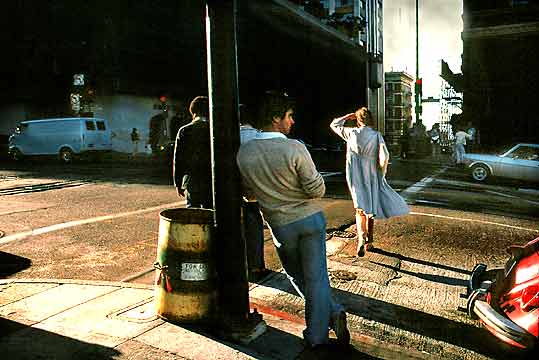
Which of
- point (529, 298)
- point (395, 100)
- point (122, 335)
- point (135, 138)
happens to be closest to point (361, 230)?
point (529, 298)

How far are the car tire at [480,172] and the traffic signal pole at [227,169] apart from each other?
15219 millimetres

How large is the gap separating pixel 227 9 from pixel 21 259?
451 cm

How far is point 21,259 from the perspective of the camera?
6.30 meters

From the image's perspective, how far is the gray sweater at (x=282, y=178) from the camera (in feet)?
11.0

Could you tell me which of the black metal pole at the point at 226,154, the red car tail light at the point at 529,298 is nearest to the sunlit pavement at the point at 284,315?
the black metal pole at the point at 226,154

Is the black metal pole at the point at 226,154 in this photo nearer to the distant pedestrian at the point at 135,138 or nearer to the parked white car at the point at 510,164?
the parked white car at the point at 510,164

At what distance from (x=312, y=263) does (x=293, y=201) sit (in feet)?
1.47

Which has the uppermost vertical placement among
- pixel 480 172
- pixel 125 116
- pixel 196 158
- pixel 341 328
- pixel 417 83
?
pixel 417 83

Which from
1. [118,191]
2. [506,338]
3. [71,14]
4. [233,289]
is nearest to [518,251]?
[506,338]

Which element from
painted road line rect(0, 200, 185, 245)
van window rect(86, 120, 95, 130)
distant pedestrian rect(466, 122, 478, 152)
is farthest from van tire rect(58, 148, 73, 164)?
distant pedestrian rect(466, 122, 478, 152)

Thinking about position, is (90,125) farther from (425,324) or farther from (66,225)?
(425,324)

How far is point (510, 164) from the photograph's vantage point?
16297mm

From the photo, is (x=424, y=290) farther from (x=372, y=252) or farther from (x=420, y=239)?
(x=420, y=239)

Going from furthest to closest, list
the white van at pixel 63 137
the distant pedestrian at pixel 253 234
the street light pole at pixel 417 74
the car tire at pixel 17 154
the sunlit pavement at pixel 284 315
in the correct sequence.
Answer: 1. the street light pole at pixel 417 74
2. the car tire at pixel 17 154
3. the white van at pixel 63 137
4. the distant pedestrian at pixel 253 234
5. the sunlit pavement at pixel 284 315
